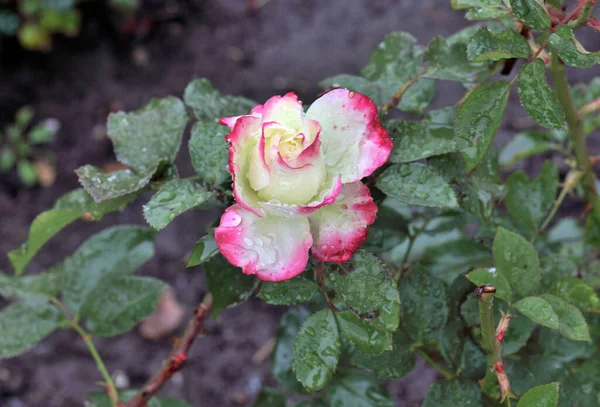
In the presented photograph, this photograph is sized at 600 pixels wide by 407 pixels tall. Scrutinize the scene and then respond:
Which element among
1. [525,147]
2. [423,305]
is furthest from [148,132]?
[525,147]

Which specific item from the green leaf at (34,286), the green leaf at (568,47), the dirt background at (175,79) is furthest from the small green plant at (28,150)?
the green leaf at (568,47)

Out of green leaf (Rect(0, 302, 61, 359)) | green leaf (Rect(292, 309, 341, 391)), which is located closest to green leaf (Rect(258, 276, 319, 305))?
green leaf (Rect(292, 309, 341, 391))

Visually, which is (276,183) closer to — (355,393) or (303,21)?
(355,393)

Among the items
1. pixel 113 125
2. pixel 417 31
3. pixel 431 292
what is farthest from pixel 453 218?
pixel 417 31

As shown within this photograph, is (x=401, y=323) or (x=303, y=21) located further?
(x=303, y=21)

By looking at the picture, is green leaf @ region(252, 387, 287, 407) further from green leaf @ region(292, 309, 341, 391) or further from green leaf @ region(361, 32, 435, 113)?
green leaf @ region(361, 32, 435, 113)
